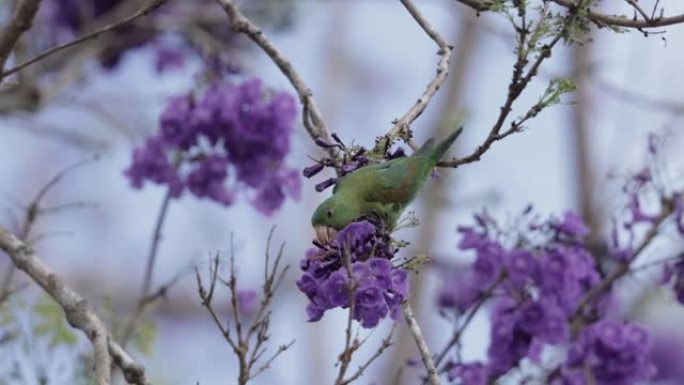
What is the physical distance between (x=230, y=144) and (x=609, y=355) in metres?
0.83

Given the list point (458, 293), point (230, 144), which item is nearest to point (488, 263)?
point (458, 293)

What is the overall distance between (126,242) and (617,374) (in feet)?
17.0

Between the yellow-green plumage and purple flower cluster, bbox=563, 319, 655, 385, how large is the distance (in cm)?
99

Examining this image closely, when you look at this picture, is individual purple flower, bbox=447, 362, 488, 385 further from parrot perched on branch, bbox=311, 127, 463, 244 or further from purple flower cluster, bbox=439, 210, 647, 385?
parrot perched on branch, bbox=311, 127, 463, 244

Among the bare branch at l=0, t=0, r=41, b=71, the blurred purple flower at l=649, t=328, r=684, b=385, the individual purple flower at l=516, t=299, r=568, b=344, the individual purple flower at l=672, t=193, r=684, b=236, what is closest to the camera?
the bare branch at l=0, t=0, r=41, b=71

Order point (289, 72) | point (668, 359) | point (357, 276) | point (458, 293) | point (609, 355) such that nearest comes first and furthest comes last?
1. point (357, 276)
2. point (289, 72)
3. point (609, 355)
4. point (458, 293)
5. point (668, 359)

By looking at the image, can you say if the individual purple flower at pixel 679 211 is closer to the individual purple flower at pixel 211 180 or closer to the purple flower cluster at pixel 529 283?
the purple flower cluster at pixel 529 283

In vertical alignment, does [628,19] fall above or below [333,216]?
above

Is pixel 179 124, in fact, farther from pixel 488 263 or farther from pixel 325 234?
pixel 325 234

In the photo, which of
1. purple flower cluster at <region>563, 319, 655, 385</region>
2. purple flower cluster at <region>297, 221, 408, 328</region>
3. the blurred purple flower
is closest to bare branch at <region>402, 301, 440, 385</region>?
purple flower cluster at <region>297, 221, 408, 328</region>

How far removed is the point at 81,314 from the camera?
5.77 ft

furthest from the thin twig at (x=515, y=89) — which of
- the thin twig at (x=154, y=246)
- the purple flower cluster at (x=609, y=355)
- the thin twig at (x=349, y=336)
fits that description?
the thin twig at (x=154, y=246)

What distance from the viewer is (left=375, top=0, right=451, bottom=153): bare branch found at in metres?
1.55

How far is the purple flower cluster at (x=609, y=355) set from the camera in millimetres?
2408
